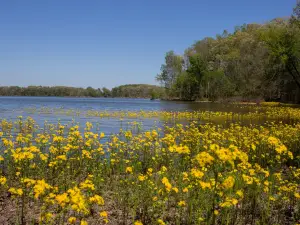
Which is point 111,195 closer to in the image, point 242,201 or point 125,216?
point 125,216

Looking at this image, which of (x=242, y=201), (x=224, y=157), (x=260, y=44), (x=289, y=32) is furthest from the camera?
(x=260, y=44)

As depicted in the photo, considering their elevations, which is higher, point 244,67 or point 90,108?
point 244,67

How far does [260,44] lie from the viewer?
64875 mm

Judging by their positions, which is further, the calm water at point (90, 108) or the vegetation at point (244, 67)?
the vegetation at point (244, 67)

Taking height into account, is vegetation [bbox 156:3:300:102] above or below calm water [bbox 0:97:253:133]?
above

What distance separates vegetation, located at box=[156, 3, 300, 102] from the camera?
48.9m

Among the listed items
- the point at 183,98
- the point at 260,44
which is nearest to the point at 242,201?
the point at 260,44

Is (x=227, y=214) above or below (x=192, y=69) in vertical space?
below

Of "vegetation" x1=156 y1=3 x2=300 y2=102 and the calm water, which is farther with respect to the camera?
"vegetation" x1=156 y1=3 x2=300 y2=102

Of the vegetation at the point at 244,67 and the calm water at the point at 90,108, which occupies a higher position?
the vegetation at the point at 244,67

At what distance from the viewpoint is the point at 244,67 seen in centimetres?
6969

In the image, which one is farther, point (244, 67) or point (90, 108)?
point (244, 67)

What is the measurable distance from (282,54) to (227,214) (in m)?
48.8

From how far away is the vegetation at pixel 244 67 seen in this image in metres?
48.9
